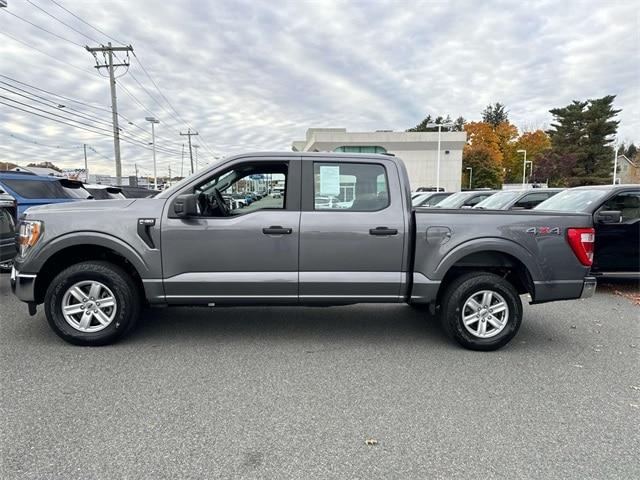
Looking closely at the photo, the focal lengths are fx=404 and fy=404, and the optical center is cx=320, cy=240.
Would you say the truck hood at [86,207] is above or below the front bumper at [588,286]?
above

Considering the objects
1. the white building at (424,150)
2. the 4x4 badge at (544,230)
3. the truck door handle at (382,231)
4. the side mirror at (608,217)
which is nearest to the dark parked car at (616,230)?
the side mirror at (608,217)

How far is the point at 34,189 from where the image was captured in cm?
828

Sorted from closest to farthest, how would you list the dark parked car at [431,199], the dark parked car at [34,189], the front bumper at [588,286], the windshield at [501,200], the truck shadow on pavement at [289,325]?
1. the front bumper at [588,286]
2. the truck shadow on pavement at [289,325]
3. the dark parked car at [34,189]
4. the windshield at [501,200]
5. the dark parked car at [431,199]

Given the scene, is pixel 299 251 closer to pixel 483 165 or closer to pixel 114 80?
pixel 114 80

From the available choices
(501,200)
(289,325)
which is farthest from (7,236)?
(501,200)

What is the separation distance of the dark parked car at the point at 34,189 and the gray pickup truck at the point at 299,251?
4.86 metres

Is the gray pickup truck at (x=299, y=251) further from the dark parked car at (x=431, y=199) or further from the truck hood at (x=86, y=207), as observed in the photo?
the dark parked car at (x=431, y=199)

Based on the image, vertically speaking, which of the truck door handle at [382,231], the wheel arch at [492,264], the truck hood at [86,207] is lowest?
the wheel arch at [492,264]

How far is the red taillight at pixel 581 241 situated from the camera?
4.07 meters

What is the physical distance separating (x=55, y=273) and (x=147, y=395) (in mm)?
1956

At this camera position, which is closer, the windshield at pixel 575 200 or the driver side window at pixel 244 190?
the driver side window at pixel 244 190

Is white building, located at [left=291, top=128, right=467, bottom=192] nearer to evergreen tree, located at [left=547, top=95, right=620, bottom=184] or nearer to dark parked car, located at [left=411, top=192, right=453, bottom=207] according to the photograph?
evergreen tree, located at [left=547, top=95, right=620, bottom=184]

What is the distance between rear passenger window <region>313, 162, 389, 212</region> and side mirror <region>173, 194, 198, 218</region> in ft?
3.83

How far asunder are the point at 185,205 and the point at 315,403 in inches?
82.7
